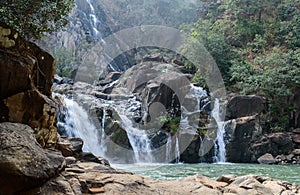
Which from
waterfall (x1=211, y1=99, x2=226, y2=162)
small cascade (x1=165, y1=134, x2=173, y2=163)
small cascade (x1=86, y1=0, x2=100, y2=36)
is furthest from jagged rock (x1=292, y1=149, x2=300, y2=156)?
small cascade (x1=86, y1=0, x2=100, y2=36)

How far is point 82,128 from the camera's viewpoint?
16234mm

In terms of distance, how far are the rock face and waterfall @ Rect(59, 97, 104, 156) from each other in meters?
10.3

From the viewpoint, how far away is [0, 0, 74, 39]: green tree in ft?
20.1

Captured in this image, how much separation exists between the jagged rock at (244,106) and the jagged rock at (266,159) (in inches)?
117

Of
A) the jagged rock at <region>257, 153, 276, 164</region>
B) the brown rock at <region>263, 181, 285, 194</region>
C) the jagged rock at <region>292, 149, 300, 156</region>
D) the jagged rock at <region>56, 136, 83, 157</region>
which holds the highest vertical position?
the jagged rock at <region>56, 136, 83, 157</region>

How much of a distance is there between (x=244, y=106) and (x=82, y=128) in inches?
384

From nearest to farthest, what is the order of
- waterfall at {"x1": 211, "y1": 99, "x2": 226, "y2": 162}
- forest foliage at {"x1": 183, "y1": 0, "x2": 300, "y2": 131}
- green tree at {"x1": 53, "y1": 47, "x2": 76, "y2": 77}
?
waterfall at {"x1": 211, "y1": 99, "x2": 226, "y2": 162}, forest foliage at {"x1": 183, "y1": 0, "x2": 300, "y2": 131}, green tree at {"x1": 53, "y1": 47, "x2": 76, "y2": 77}

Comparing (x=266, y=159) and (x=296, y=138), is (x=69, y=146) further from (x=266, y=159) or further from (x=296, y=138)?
(x=296, y=138)

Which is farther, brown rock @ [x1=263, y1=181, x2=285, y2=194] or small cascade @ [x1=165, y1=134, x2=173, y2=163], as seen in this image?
small cascade @ [x1=165, y1=134, x2=173, y2=163]

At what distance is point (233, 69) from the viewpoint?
20875mm

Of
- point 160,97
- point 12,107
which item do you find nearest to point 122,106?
point 160,97

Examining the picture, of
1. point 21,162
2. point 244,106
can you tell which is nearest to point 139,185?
point 21,162

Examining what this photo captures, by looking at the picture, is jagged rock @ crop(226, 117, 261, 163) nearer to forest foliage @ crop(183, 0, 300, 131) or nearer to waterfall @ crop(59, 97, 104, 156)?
forest foliage @ crop(183, 0, 300, 131)

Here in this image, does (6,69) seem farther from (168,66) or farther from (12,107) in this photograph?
(168,66)
